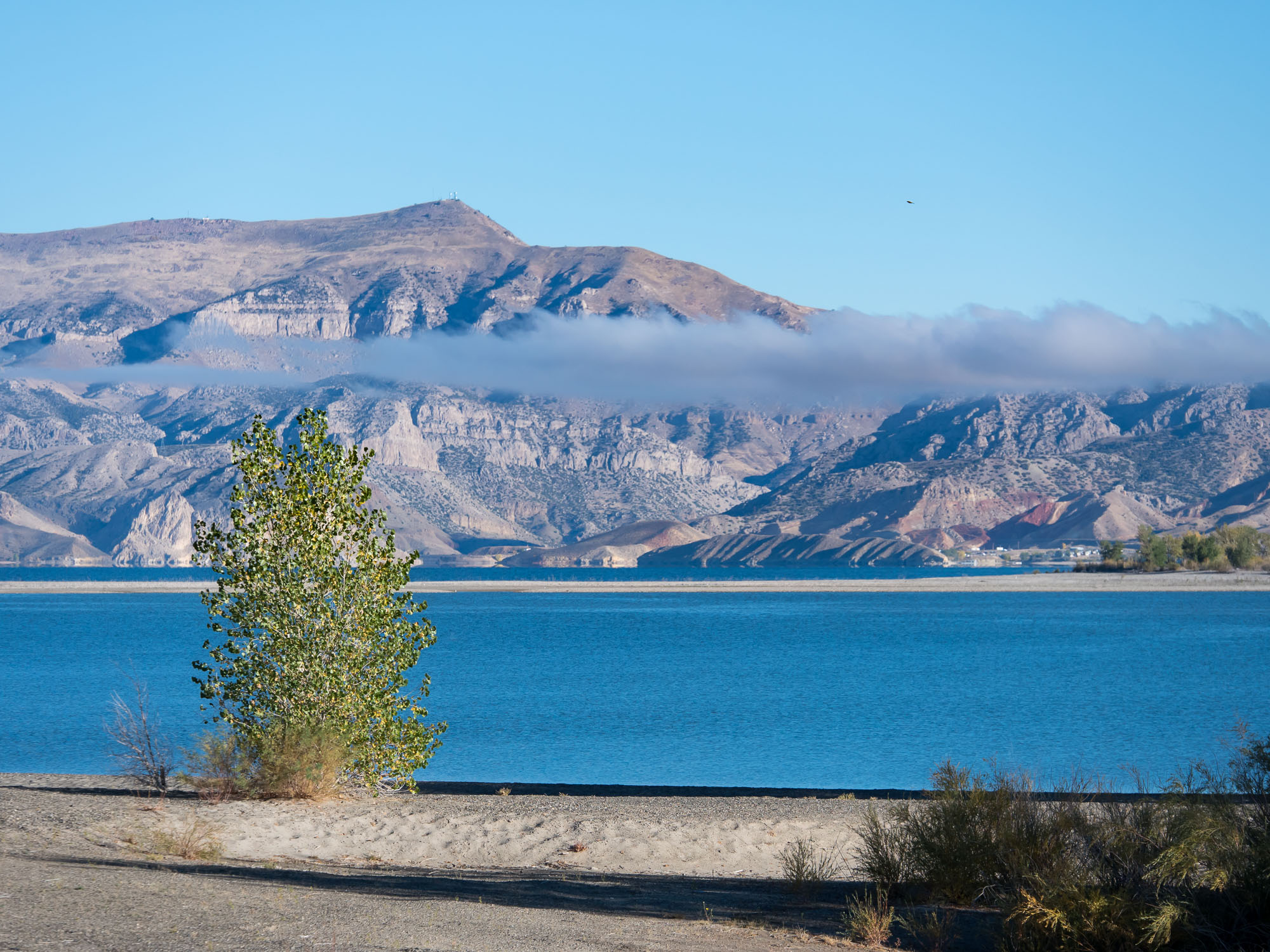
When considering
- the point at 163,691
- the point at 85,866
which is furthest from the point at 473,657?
the point at 85,866

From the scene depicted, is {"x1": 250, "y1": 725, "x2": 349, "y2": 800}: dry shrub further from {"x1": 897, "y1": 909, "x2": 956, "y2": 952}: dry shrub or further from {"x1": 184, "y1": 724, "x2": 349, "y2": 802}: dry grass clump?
{"x1": 897, "y1": 909, "x2": 956, "y2": 952}: dry shrub

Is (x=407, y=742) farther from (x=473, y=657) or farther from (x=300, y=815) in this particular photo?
(x=473, y=657)

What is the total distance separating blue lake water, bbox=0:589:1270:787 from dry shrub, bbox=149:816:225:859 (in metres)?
12.0

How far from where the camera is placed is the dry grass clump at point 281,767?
1828cm

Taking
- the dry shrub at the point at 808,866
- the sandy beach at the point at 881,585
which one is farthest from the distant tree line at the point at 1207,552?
the dry shrub at the point at 808,866

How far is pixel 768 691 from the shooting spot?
50844 millimetres

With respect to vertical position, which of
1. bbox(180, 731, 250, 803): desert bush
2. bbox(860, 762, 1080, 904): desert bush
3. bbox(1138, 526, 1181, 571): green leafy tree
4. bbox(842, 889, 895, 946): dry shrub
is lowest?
bbox(1138, 526, 1181, 571): green leafy tree

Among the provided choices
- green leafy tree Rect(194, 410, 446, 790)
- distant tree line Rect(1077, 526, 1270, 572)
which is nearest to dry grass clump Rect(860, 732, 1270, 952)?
green leafy tree Rect(194, 410, 446, 790)

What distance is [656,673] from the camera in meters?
59.2

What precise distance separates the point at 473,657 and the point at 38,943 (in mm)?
61344

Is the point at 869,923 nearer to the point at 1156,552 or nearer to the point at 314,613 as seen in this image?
the point at 314,613

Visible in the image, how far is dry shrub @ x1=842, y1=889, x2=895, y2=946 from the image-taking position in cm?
1070

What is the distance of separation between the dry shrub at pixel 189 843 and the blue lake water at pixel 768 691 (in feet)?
39.4

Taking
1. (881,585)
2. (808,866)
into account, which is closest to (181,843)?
(808,866)
